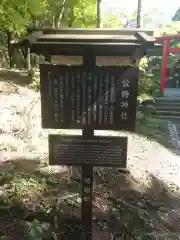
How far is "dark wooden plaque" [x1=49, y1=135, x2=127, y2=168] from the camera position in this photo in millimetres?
4410

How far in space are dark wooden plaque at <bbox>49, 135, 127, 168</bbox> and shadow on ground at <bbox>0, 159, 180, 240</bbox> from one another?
121cm

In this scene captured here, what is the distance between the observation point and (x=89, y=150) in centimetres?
444

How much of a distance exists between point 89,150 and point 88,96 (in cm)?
82

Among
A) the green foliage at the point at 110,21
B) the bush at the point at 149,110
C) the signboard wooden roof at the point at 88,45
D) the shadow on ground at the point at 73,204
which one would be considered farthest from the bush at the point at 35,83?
the signboard wooden roof at the point at 88,45

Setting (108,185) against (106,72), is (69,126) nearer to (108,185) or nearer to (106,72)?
(106,72)

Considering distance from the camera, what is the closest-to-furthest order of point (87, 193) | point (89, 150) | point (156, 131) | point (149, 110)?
point (89, 150) → point (87, 193) → point (156, 131) → point (149, 110)

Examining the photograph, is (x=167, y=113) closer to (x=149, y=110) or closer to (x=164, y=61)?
(x=149, y=110)

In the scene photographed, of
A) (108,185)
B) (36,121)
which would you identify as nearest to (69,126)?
(108,185)

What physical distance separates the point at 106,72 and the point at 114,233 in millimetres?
2724

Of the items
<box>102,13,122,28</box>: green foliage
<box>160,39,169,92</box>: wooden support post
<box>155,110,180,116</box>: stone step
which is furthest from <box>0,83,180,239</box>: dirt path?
<box>102,13,122,28</box>: green foliage

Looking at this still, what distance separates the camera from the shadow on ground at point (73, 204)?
502 centimetres

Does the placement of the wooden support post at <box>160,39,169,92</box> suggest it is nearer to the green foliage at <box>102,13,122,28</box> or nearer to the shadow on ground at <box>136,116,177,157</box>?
the green foliage at <box>102,13,122,28</box>

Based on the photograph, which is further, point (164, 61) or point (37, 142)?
point (164, 61)

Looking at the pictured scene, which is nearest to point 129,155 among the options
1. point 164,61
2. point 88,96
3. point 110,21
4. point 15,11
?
point 88,96
